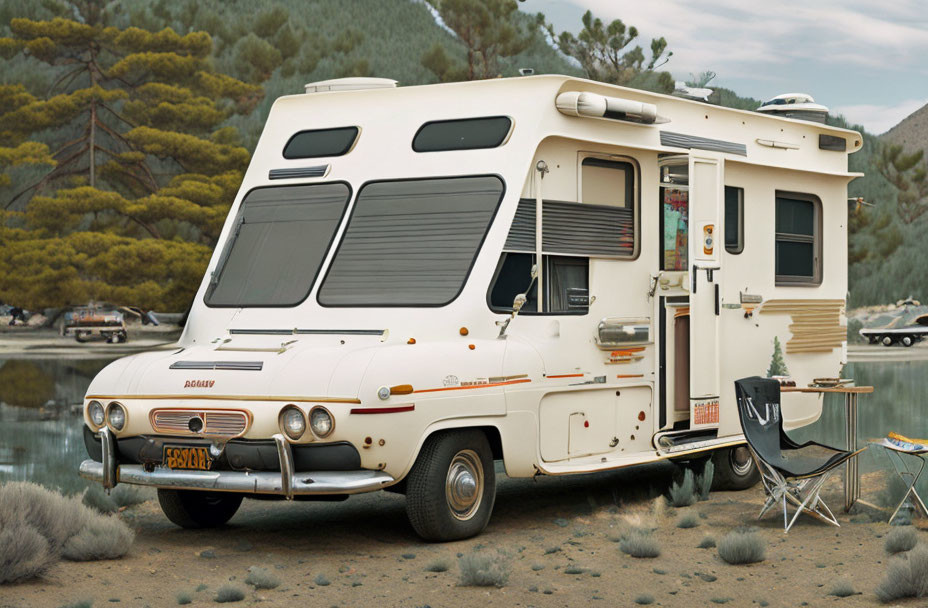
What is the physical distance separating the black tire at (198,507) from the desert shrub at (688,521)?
10.2 feet

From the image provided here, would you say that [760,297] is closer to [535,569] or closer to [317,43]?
[535,569]

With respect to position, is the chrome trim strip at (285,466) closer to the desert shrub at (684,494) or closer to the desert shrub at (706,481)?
the desert shrub at (684,494)

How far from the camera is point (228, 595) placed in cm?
709

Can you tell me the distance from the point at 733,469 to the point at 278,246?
14.1ft

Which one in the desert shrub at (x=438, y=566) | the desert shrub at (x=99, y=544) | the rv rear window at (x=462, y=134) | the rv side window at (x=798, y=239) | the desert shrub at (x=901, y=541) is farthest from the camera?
the rv side window at (x=798, y=239)

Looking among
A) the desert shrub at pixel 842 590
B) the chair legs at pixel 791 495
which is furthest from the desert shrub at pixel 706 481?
the desert shrub at pixel 842 590

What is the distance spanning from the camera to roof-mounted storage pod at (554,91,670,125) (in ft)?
30.5

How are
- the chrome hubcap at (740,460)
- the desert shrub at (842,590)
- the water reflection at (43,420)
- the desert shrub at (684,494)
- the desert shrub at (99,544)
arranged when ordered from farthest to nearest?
the water reflection at (43,420) → the chrome hubcap at (740,460) → the desert shrub at (684,494) → the desert shrub at (99,544) → the desert shrub at (842,590)

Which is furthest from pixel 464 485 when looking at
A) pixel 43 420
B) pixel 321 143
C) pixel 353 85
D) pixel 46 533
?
pixel 43 420

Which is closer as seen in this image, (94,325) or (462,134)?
(462,134)

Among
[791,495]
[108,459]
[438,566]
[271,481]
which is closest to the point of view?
[438,566]

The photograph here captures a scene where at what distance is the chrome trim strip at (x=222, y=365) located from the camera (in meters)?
8.12

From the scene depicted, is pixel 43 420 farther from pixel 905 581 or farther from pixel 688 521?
pixel 905 581

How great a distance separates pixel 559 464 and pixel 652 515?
3.68 feet
